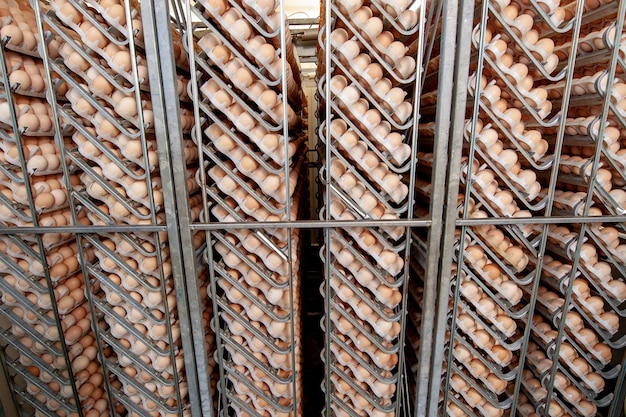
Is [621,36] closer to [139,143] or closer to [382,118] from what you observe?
[382,118]

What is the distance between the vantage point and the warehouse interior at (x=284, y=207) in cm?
109

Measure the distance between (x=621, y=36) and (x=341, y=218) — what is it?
1.08 meters

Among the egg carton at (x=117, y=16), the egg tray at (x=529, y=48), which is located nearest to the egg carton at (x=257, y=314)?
the egg carton at (x=117, y=16)

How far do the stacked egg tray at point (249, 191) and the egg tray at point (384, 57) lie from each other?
0.20 metres

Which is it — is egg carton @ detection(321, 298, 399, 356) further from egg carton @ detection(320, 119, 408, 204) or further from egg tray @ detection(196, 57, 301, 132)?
egg tray @ detection(196, 57, 301, 132)

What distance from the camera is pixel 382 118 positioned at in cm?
123

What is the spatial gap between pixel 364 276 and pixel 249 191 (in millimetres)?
502

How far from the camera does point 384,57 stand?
44.9 inches

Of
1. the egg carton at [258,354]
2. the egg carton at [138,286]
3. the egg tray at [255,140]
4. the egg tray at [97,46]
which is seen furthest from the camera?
the egg carton at [258,354]

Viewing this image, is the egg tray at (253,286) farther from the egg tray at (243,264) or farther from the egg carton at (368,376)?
the egg carton at (368,376)

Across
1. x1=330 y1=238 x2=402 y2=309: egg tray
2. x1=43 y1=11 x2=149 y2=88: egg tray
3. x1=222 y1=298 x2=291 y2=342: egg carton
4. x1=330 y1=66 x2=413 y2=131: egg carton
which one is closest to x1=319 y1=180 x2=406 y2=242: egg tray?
x1=330 y1=238 x2=402 y2=309: egg tray

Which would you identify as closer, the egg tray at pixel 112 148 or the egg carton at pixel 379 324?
the egg tray at pixel 112 148

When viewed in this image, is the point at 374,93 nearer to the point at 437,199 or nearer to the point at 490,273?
the point at 437,199

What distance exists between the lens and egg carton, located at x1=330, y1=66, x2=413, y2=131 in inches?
43.9
